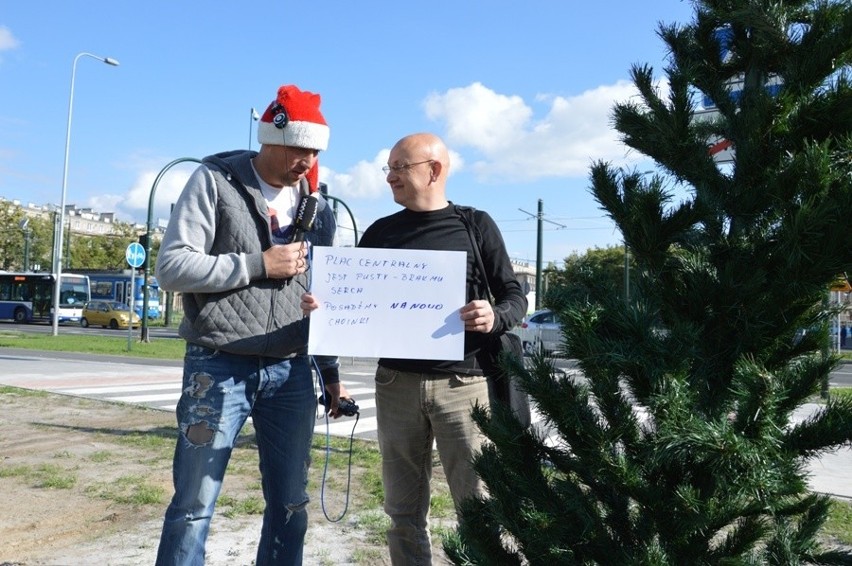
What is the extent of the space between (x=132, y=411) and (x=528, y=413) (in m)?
8.12

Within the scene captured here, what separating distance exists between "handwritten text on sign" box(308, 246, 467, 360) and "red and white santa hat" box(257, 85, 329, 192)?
0.40m

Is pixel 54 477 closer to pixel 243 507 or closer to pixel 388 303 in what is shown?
pixel 243 507

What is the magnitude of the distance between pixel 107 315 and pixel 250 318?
4184cm

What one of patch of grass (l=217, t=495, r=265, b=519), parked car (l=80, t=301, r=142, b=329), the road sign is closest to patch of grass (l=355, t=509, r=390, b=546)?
patch of grass (l=217, t=495, r=265, b=519)

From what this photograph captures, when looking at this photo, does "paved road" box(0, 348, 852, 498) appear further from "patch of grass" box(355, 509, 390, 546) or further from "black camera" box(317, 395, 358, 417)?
"black camera" box(317, 395, 358, 417)

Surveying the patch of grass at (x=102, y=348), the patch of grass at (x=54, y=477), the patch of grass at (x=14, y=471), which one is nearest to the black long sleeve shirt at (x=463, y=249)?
the patch of grass at (x=54, y=477)

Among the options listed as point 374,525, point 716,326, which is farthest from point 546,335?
point 374,525

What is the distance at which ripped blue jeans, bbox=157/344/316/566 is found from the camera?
265 centimetres

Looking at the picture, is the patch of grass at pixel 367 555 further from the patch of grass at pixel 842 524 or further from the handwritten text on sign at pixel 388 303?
the patch of grass at pixel 842 524

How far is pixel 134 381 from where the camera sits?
43.0 feet

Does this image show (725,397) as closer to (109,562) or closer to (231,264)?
(231,264)

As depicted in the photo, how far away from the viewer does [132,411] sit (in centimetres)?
932

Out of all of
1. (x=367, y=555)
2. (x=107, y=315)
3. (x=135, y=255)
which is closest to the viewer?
(x=367, y=555)

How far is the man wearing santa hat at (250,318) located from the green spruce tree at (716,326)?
1226 mm
